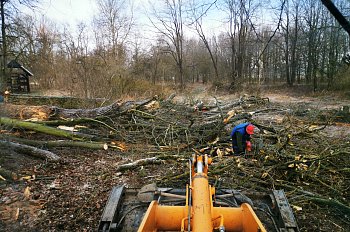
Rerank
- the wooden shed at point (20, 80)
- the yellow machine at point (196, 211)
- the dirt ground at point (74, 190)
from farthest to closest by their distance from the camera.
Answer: the wooden shed at point (20, 80) < the dirt ground at point (74, 190) < the yellow machine at point (196, 211)

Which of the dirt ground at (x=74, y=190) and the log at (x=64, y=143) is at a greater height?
the log at (x=64, y=143)

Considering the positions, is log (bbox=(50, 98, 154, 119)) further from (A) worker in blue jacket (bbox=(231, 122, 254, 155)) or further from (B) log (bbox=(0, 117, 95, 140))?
(A) worker in blue jacket (bbox=(231, 122, 254, 155))

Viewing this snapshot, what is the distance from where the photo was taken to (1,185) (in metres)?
4.15

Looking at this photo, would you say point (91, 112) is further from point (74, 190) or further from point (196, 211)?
point (196, 211)

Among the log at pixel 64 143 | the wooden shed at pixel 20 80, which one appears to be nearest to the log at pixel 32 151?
the log at pixel 64 143

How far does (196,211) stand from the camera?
1901 mm

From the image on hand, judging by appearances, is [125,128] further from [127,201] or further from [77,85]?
[77,85]

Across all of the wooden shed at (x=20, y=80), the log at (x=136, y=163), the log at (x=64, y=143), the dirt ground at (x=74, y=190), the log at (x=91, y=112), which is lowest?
the dirt ground at (x=74, y=190)

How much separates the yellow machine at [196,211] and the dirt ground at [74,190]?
0.51 metres

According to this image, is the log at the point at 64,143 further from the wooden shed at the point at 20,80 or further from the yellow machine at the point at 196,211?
the wooden shed at the point at 20,80

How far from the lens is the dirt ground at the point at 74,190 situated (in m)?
3.39

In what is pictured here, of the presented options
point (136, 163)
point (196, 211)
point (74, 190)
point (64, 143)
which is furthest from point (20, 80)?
point (196, 211)

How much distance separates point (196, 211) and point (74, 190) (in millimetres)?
2978

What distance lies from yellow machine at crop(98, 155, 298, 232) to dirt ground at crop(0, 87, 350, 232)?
0.51 meters
